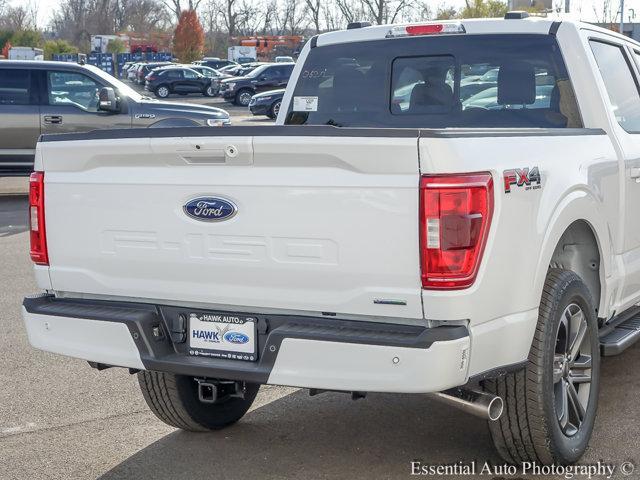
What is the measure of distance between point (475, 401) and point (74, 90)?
39.5 feet

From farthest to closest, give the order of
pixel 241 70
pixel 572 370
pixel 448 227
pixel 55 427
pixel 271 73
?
pixel 241 70
pixel 271 73
pixel 55 427
pixel 572 370
pixel 448 227

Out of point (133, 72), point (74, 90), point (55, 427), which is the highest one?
point (133, 72)

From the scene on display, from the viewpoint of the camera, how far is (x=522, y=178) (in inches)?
158

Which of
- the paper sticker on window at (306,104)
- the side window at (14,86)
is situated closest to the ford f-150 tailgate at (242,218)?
the paper sticker on window at (306,104)

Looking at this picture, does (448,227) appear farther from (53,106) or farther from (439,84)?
(53,106)

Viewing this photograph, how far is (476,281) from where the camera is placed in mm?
3748

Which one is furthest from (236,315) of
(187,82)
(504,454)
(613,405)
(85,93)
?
(187,82)

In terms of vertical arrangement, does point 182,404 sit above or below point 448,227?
below

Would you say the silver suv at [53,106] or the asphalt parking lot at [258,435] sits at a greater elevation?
the silver suv at [53,106]

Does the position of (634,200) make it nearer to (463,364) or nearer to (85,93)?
(463,364)

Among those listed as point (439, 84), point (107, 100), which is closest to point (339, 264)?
point (439, 84)

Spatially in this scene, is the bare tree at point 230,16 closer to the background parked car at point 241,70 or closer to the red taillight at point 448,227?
the background parked car at point 241,70

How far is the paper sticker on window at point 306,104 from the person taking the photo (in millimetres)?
6262

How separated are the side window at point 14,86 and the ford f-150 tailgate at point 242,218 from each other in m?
11.0
